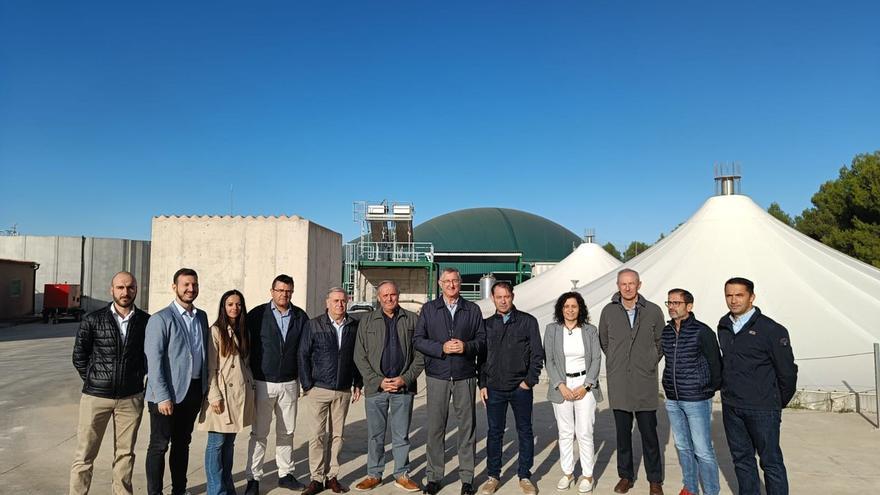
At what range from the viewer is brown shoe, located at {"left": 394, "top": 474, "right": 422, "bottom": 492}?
5.00m

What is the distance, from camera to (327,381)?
5055 millimetres

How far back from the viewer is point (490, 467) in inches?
202

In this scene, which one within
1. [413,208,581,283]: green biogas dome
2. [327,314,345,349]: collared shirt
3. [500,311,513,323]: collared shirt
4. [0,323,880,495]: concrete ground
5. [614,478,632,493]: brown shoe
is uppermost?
[413,208,581,283]: green biogas dome

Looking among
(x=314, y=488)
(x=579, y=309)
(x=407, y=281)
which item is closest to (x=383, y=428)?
(x=314, y=488)

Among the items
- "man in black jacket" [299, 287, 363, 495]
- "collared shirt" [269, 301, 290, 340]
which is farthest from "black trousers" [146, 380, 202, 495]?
"man in black jacket" [299, 287, 363, 495]

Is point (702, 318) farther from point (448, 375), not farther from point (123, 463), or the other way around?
point (123, 463)

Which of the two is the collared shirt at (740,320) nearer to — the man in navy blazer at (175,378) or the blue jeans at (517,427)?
the blue jeans at (517,427)

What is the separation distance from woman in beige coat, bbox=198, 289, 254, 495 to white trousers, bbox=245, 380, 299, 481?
0.12 metres

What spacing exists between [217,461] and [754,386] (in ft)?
13.3

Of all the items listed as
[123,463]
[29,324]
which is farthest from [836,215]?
[29,324]

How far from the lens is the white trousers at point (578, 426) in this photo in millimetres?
5090

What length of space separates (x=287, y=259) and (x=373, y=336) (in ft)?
17.4

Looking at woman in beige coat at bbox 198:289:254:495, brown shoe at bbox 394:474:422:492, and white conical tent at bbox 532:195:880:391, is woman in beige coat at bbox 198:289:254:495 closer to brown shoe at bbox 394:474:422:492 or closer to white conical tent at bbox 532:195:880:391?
brown shoe at bbox 394:474:422:492

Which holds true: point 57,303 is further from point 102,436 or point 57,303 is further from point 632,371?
point 632,371
